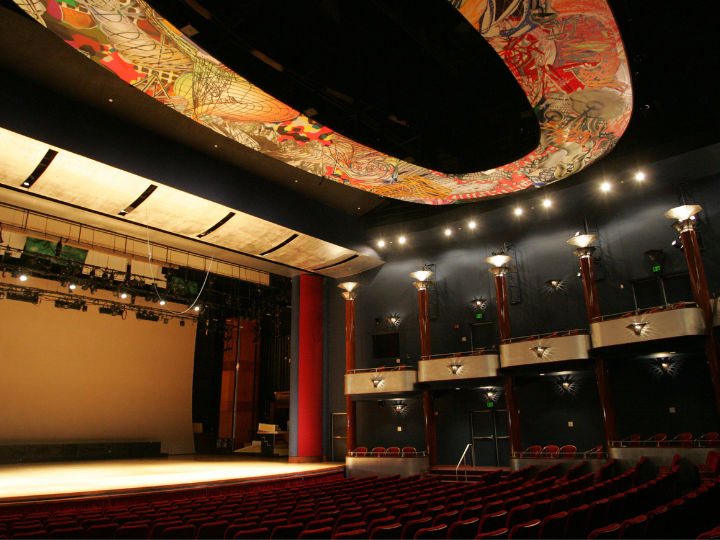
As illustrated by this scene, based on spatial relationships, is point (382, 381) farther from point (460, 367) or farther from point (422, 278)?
point (422, 278)

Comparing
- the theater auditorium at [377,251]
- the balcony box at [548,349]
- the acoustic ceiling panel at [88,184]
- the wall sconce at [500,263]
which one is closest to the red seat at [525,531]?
the theater auditorium at [377,251]

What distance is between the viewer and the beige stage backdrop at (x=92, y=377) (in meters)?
18.2

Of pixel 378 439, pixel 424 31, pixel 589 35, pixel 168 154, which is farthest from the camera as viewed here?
pixel 378 439

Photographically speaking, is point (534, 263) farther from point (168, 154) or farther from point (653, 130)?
point (168, 154)

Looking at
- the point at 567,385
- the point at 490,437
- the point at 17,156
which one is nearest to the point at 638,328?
the point at 567,385

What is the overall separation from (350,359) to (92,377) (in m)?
10.9

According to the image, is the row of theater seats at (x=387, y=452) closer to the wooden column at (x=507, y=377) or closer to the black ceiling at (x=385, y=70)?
the wooden column at (x=507, y=377)

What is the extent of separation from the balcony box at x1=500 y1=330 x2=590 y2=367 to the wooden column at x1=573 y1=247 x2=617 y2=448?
63 centimetres

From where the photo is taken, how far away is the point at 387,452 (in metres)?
16.6

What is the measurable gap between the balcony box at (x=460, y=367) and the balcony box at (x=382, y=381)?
433 millimetres

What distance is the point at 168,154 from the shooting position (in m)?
13.0

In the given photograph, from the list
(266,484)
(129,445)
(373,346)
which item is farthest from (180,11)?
(129,445)

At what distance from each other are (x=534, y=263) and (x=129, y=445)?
17.8 m

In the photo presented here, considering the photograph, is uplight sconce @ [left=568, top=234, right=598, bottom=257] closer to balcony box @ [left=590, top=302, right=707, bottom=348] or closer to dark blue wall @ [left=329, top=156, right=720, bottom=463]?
dark blue wall @ [left=329, top=156, right=720, bottom=463]
